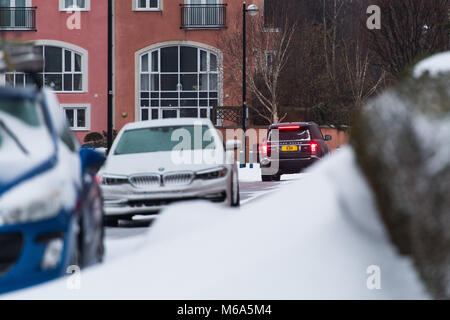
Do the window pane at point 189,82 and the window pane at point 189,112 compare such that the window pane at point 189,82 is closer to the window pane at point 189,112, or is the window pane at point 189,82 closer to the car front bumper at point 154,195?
the window pane at point 189,112

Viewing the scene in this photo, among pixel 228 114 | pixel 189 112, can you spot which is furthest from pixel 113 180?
pixel 189 112

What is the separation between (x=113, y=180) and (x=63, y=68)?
42.5 m

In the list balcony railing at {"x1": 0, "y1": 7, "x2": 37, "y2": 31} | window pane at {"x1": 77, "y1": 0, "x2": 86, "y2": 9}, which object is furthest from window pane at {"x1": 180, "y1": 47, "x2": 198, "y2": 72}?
balcony railing at {"x1": 0, "y1": 7, "x2": 37, "y2": 31}

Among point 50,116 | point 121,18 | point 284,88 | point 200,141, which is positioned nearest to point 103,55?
point 121,18

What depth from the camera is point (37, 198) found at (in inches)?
215

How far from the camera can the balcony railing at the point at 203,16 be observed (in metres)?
52.8

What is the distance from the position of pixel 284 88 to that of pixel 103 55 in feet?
35.2

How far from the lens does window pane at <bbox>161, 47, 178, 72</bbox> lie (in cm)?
5362

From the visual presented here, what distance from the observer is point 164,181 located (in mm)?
11969

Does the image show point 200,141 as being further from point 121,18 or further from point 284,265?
point 121,18

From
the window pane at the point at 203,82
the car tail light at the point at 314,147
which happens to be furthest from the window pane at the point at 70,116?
the car tail light at the point at 314,147

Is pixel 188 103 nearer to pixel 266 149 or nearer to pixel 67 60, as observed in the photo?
pixel 67 60

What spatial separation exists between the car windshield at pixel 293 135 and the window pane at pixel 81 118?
95.7ft

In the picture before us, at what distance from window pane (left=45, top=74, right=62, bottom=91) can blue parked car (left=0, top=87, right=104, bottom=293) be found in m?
48.0
